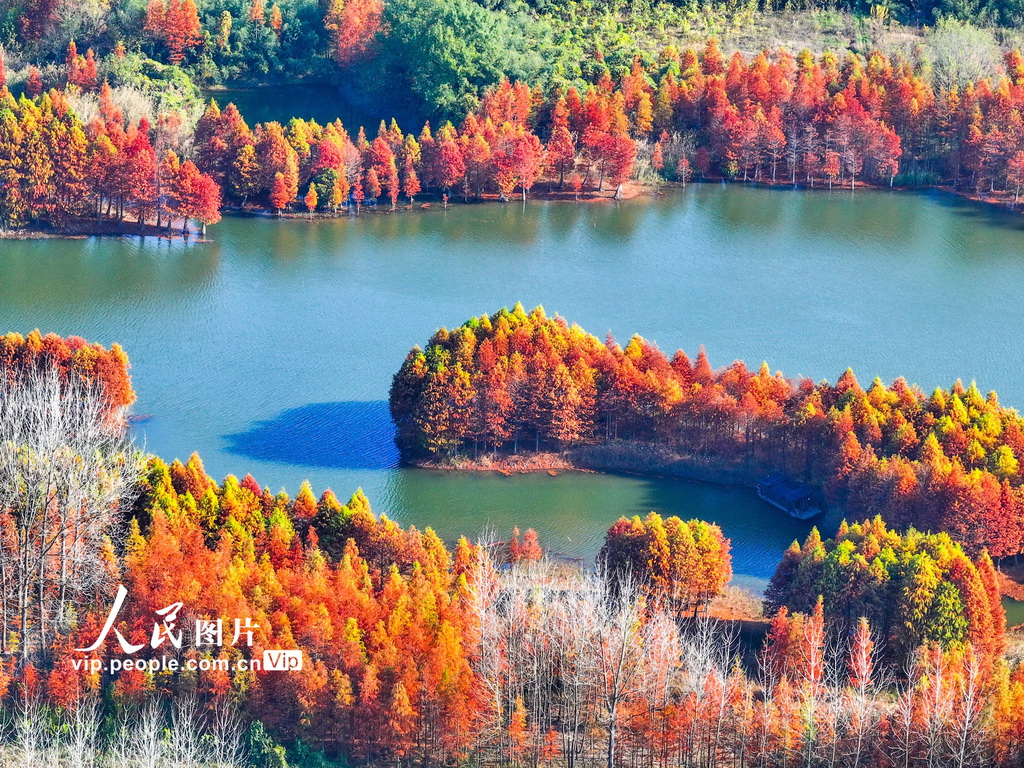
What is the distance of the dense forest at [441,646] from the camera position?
38.2 meters

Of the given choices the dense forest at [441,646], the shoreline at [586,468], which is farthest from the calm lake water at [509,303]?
the dense forest at [441,646]

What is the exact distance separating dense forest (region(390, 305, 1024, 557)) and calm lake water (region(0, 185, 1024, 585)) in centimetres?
150

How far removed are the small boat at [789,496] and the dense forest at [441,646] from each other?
20.1 ft

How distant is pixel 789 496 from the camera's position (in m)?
53.0

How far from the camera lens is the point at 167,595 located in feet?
136

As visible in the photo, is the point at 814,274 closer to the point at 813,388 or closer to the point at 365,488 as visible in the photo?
the point at 813,388

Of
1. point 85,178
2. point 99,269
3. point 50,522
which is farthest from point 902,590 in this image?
point 85,178

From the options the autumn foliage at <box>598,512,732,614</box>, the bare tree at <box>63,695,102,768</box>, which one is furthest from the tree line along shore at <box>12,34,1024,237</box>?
the bare tree at <box>63,695,102,768</box>

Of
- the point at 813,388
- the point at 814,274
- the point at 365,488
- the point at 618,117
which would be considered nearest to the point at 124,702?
the point at 365,488

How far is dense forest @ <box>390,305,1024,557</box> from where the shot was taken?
52.8 meters

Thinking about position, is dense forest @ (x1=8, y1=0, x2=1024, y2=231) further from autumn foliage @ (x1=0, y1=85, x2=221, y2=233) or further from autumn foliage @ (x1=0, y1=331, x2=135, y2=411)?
autumn foliage @ (x1=0, y1=331, x2=135, y2=411)

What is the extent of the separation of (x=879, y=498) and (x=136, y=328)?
28.9 m
